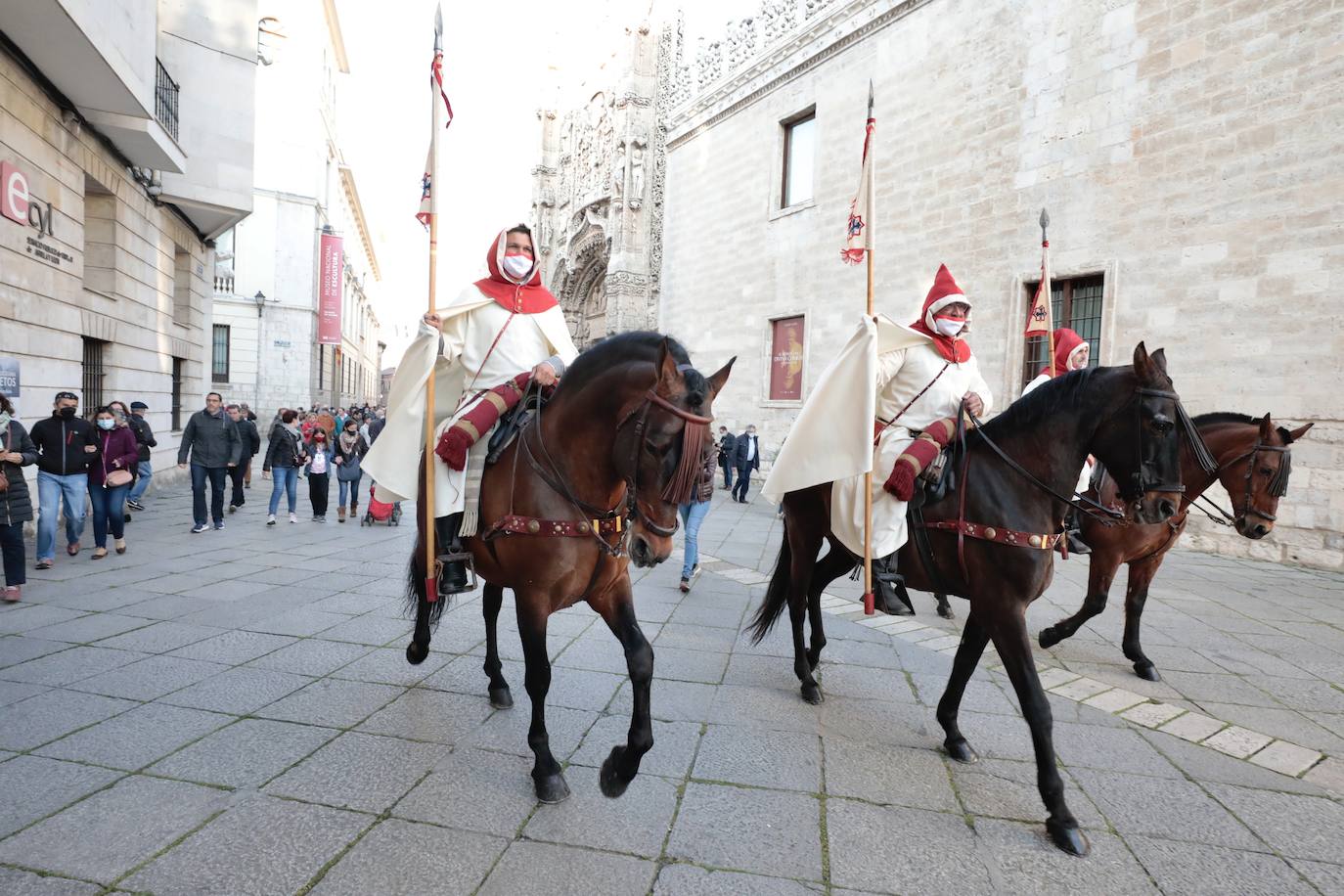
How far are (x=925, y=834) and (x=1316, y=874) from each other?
133 centimetres

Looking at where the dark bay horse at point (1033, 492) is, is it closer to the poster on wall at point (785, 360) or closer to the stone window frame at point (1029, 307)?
the stone window frame at point (1029, 307)

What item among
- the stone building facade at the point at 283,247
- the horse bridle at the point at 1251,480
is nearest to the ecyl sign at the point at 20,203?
the horse bridle at the point at 1251,480

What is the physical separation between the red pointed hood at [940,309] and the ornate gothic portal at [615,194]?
1770 cm

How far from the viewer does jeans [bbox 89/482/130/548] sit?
7.05 meters

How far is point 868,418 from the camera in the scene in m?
3.44

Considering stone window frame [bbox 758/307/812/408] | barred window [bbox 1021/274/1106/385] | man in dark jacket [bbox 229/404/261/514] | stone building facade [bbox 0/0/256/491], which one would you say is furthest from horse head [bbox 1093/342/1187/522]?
stone window frame [bbox 758/307/812/408]

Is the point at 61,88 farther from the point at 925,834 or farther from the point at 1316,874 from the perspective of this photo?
the point at 1316,874

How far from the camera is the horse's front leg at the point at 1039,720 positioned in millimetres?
2592

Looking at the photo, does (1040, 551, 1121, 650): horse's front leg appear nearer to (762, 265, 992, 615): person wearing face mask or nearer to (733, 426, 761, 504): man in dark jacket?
(762, 265, 992, 615): person wearing face mask

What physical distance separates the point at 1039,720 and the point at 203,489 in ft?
32.3

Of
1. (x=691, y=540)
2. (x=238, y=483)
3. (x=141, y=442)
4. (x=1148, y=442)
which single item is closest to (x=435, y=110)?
(x=1148, y=442)

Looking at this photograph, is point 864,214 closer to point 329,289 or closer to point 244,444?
point 244,444

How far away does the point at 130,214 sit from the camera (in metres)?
10.9

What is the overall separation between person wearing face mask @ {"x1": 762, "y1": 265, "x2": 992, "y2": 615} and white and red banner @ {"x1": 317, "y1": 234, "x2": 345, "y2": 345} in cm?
2798
